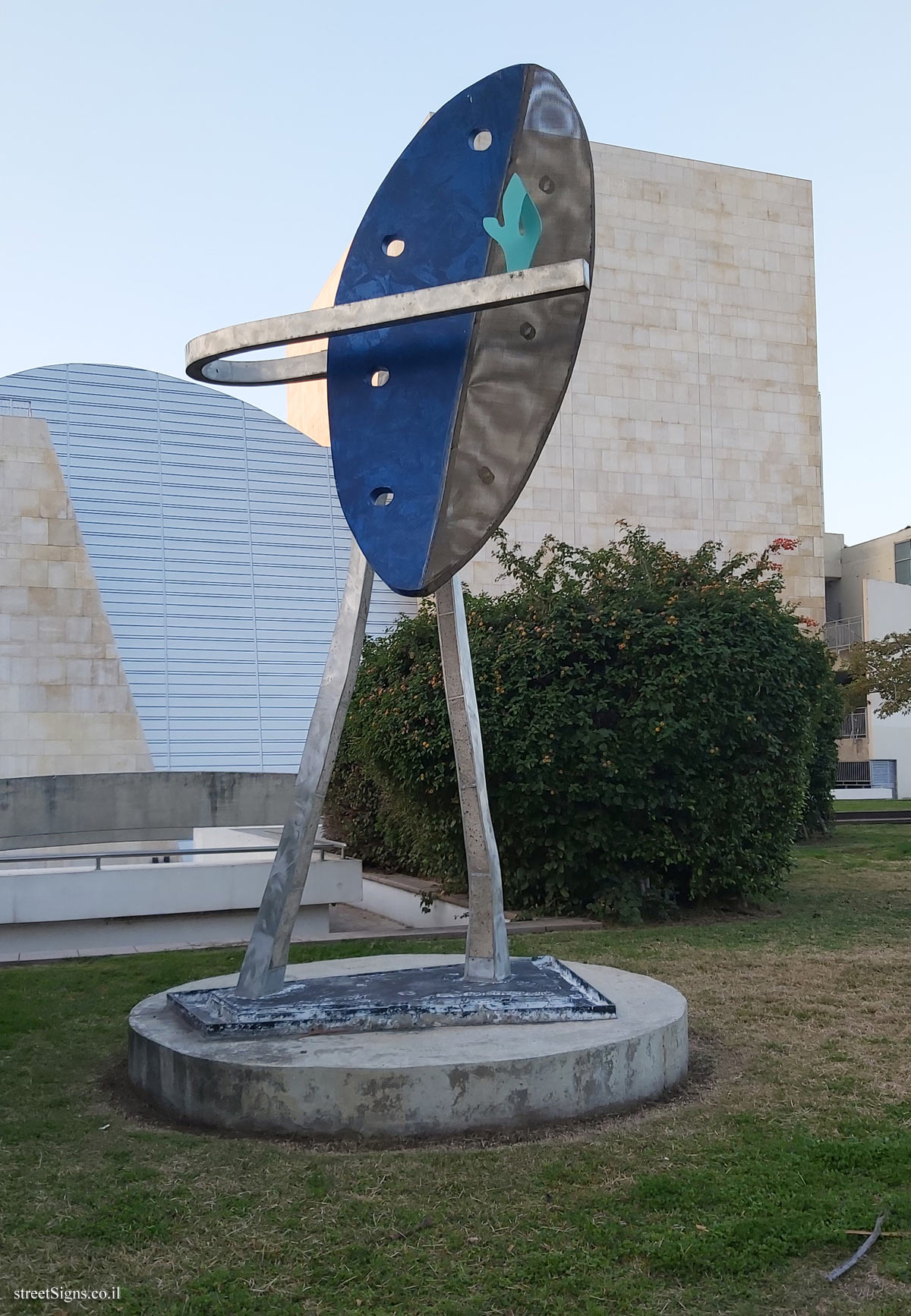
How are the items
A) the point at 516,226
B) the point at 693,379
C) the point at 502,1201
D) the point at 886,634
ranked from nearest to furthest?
the point at 502,1201 < the point at 516,226 < the point at 693,379 < the point at 886,634

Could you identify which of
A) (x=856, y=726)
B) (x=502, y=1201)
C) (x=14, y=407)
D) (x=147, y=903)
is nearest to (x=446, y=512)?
(x=502, y=1201)

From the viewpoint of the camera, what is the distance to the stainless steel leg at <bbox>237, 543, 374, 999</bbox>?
19.2 ft

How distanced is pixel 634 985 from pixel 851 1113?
159 cm

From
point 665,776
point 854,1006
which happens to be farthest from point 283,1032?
point 665,776

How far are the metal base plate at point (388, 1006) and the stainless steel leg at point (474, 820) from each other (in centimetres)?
16

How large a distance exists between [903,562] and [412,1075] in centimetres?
4471

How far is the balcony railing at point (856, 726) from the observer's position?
39.9 meters

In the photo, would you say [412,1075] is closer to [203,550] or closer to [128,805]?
[128,805]

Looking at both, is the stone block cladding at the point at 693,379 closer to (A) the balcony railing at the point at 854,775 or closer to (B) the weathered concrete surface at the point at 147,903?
(A) the balcony railing at the point at 854,775

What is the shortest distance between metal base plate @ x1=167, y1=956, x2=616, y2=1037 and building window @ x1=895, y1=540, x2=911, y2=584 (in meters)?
42.9

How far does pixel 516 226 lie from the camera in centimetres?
573

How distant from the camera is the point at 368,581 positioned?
239 inches

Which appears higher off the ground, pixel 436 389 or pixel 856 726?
pixel 436 389

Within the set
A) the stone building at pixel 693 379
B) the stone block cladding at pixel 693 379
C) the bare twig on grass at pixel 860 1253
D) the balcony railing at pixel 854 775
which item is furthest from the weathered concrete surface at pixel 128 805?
the balcony railing at pixel 854 775
